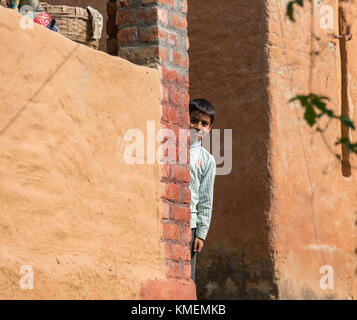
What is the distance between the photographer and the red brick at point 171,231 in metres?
4.88

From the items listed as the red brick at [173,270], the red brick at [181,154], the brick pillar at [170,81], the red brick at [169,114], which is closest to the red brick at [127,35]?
the brick pillar at [170,81]

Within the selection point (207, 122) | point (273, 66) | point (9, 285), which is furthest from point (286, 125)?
point (9, 285)

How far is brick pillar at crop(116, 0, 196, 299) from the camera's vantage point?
4.92 m

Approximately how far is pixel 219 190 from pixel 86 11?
2189 mm

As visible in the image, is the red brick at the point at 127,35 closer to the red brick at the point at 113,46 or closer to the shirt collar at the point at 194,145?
the red brick at the point at 113,46

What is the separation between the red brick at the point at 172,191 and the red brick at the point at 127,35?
858mm

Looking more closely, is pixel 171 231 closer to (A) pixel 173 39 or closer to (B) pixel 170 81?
(B) pixel 170 81

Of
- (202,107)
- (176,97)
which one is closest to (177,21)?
(176,97)

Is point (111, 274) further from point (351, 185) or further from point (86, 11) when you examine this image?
point (351, 185)

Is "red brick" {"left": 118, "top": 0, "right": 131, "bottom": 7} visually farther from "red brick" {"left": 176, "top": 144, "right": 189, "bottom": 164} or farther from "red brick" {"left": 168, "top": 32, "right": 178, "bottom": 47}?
"red brick" {"left": 176, "top": 144, "right": 189, "bottom": 164}

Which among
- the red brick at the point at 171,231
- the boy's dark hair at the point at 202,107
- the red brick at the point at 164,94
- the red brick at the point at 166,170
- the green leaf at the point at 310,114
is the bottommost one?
the green leaf at the point at 310,114

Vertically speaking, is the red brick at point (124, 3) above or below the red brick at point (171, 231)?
above

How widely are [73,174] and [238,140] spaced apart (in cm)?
306

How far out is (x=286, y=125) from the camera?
7.09 m
